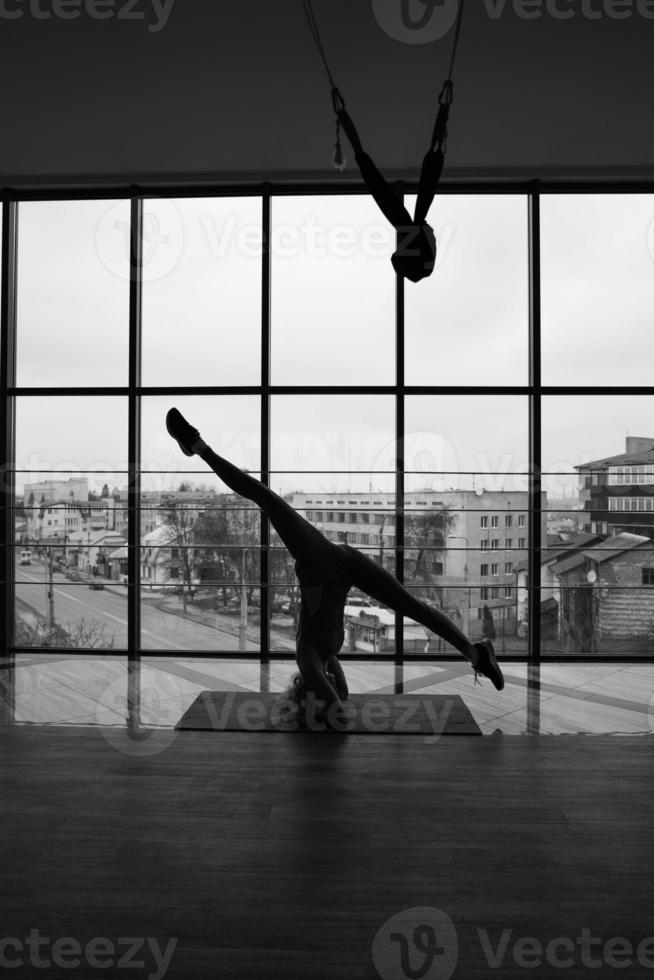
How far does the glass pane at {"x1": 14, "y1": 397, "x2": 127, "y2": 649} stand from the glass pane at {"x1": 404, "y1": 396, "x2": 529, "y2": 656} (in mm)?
2276

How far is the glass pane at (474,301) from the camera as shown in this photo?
4.98 metres

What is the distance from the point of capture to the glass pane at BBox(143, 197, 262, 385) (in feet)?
16.5

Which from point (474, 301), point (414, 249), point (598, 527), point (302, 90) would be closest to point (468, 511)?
point (598, 527)

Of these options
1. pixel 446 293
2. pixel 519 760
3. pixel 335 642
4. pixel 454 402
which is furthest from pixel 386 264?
pixel 519 760

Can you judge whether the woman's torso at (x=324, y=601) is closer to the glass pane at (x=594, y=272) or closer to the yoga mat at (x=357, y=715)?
the yoga mat at (x=357, y=715)

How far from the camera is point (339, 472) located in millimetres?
5012

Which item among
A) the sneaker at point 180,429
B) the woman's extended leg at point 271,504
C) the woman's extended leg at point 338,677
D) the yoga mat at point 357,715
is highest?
the sneaker at point 180,429

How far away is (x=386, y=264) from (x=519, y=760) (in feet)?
12.2

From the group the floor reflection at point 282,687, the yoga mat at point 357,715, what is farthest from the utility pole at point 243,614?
the yoga mat at point 357,715

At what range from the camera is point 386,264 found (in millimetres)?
5090

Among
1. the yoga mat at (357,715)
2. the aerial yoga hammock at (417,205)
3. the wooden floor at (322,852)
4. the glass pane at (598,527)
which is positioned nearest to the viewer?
the wooden floor at (322,852)

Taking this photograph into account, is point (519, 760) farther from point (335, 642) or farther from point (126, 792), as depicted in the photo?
point (126, 792)

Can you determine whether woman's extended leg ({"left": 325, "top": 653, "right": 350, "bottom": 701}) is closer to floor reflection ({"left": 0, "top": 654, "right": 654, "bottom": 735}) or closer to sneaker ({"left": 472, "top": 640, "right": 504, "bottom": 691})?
floor reflection ({"left": 0, "top": 654, "right": 654, "bottom": 735})

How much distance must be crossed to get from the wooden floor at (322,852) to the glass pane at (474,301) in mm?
2868
